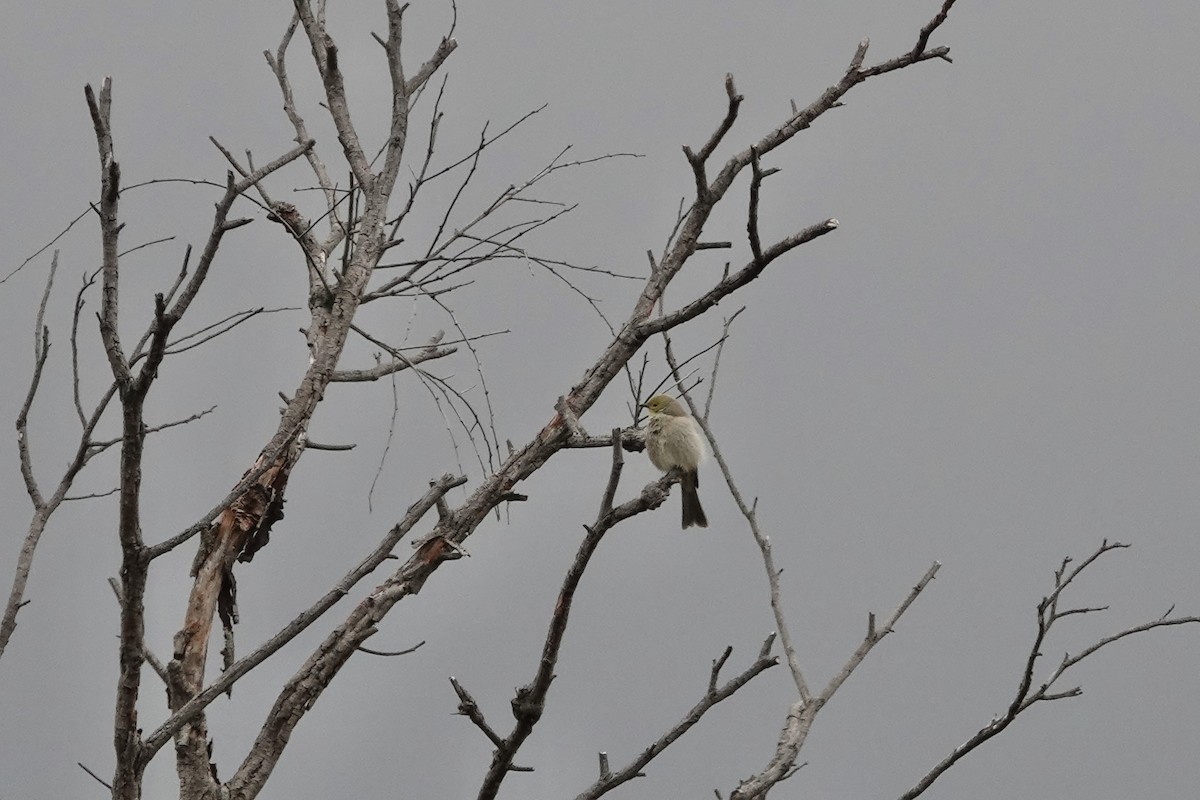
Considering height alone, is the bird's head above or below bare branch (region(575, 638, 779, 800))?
above

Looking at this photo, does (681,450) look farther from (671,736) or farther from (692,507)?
(671,736)

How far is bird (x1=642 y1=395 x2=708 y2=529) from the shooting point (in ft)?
16.6

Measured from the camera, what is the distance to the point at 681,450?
199 inches

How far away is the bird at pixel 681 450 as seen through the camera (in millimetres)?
5047

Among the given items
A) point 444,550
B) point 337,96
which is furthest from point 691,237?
point 337,96

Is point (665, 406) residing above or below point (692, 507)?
above

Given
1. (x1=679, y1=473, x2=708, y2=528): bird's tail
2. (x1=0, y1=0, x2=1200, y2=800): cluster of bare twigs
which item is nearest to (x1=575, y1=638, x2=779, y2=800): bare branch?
(x1=0, y1=0, x2=1200, y2=800): cluster of bare twigs

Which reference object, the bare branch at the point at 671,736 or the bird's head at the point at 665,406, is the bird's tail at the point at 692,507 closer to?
the bird's head at the point at 665,406

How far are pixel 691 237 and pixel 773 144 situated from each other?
363 millimetres

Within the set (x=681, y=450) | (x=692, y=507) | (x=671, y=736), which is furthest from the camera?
(x=692, y=507)

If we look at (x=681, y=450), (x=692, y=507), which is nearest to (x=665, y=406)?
(x=681, y=450)

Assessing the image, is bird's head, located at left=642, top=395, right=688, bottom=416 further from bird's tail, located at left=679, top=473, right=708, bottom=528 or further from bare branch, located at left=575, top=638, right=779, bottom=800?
bare branch, located at left=575, top=638, right=779, bottom=800

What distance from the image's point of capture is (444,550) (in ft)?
11.4

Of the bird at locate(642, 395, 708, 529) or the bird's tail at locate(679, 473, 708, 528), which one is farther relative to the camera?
the bird's tail at locate(679, 473, 708, 528)
